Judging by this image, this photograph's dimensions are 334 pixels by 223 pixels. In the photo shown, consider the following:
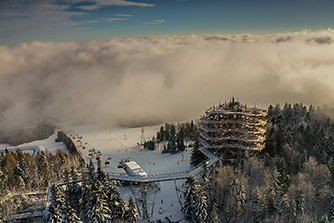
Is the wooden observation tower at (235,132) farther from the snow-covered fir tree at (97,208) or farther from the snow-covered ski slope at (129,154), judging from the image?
the snow-covered fir tree at (97,208)

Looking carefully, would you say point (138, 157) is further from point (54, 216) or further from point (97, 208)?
point (54, 216)

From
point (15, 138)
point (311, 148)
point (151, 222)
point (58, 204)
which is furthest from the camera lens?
point (15, 138)

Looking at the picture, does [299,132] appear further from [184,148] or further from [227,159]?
[184,148]

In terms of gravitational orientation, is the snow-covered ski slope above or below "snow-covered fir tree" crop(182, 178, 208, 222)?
below

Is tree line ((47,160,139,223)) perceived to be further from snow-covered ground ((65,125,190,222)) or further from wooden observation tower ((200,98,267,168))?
wooden observation tower ((200,98,267,168))

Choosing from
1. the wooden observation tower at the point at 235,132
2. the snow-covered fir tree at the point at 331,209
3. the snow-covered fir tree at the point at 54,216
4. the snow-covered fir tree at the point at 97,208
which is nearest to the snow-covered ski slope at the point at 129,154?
the wooden observation tower at the point at 235,132

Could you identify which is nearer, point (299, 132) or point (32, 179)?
point (32, 179)

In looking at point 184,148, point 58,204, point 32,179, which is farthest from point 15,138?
point 58,204

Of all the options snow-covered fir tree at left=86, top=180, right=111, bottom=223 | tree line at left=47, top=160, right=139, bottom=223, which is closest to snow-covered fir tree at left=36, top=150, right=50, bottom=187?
tree line at left=47, top=160, right=139, bottom=223

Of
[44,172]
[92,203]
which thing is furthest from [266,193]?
[44,172]
